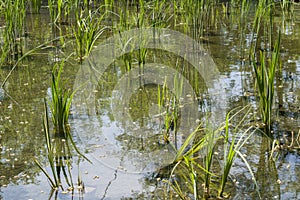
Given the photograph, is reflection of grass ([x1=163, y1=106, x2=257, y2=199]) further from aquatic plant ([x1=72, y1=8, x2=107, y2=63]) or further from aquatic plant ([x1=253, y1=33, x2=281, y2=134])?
aquatic plant ([x1=72, y1=8, x2=107, y2=63])

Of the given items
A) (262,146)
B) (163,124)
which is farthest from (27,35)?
(262,146)

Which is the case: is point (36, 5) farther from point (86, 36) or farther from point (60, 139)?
point (60, 139)

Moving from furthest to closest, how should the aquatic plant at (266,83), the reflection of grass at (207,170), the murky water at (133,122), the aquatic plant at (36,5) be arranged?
the aquatic plant at (36,5)
the aquatic plant at (266,83)
the murky water at (133,122)
the reflection of grass at (207,170)

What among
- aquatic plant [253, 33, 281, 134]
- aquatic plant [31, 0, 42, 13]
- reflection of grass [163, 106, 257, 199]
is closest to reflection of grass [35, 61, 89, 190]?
reflection of grass [163, 106, 257, 199]

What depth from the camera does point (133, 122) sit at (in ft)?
11.2

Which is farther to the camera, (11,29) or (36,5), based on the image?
(36,5)

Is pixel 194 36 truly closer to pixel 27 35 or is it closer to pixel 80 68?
pixel 80 68

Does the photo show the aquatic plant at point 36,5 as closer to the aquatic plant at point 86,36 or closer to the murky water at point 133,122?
the murky water at point 133,122

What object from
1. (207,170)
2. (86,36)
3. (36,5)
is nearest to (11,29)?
(86,36)

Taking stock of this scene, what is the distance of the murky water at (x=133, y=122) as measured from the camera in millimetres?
2641

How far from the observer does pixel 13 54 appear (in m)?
4.60

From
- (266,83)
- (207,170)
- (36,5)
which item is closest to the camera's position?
(207,170)

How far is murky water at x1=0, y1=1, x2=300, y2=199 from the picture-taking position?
8.66 feet

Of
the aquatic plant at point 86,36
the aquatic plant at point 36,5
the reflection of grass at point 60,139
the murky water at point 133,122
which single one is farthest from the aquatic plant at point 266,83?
the aquatic plant at point 36,5
